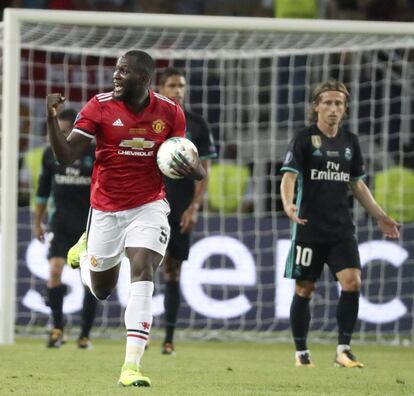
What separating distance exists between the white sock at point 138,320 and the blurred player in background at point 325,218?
85.3 inches

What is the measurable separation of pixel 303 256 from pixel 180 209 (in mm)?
1416

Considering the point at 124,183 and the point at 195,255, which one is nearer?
the point at 124,183

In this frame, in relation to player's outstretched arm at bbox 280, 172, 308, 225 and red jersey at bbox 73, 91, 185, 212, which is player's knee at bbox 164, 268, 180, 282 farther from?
red jersey at bbox 73, 91, 185, 212

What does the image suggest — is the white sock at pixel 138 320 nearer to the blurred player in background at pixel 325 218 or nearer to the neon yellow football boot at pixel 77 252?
the neon yellow football boot at pixel 77 252

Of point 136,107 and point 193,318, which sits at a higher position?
point 136,107

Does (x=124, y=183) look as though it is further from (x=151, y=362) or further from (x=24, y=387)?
(x=151, y=362)

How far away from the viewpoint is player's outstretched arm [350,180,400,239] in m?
8.80

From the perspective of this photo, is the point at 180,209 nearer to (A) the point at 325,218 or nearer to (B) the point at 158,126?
(A) the point at 325,218

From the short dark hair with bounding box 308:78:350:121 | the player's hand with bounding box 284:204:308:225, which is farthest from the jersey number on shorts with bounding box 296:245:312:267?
the short dark hair with bounding box 308:78:350:121

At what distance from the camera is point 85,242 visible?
25.7ft

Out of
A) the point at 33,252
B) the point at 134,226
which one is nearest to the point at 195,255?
the point at 33,252

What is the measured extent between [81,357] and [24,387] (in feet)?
8.54

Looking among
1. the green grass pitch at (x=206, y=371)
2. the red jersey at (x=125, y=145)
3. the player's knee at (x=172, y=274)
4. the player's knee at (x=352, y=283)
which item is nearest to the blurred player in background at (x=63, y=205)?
the green grass pitch at (x=206, y=371)

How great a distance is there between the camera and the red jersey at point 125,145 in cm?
707
